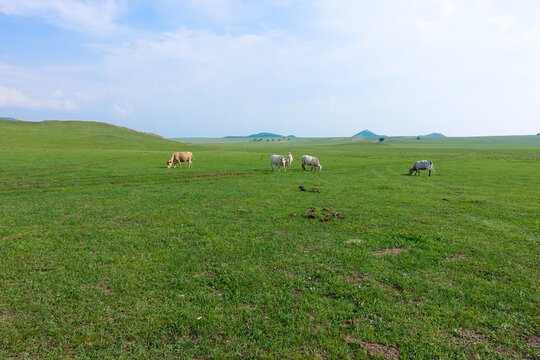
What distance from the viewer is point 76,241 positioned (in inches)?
417

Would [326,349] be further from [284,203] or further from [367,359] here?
[284,203]

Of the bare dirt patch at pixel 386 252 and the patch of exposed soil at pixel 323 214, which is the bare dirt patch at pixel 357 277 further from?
the patch of exposed soil at pixel 323 214

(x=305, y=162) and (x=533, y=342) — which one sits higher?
(x=305, y=162)

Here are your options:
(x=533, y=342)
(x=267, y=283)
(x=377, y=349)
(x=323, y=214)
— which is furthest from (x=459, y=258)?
(x=267, y=283)

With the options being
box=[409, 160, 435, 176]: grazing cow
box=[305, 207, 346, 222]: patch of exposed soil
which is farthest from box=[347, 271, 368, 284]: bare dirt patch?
Answer: box=[409, 160, 435, 176]: grazing cow

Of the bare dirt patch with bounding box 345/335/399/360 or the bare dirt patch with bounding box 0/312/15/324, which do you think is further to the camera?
the bare dirt patch with bounding box 0/312/15/324

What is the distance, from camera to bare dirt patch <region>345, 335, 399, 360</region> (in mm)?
5270

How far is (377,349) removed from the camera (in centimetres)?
543

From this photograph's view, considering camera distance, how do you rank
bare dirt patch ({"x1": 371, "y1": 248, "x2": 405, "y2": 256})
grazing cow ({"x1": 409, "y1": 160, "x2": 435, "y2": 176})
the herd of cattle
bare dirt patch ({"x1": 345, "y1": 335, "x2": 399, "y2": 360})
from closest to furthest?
bare dirt patch ({"x1": 345, "y1": 335, "x2": 399, "y2": 360})
bare dirt patch ({"x1": 371, "y1": 248, "x2": 405, "y2": 256})
grazing cow ({"x1": 409, "y1": 160, "x2": 435, "y2": 176})
the herd of cattle

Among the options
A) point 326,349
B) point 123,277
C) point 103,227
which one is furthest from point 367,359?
point 103,227

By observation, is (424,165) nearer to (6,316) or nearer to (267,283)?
(267,283)

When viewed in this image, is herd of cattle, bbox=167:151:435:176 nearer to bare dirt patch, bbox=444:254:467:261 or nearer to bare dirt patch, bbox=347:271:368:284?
bare dirt patch, bbox=444:254:467:261

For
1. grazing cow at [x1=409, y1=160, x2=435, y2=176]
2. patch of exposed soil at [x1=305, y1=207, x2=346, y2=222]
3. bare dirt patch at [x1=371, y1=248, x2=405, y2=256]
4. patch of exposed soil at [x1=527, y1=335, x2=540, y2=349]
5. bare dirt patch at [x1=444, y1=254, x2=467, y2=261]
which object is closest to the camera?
patch of exposed soil at [x1=527, y1=335, x2=540, y2=349]

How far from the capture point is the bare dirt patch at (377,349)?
527 cm
